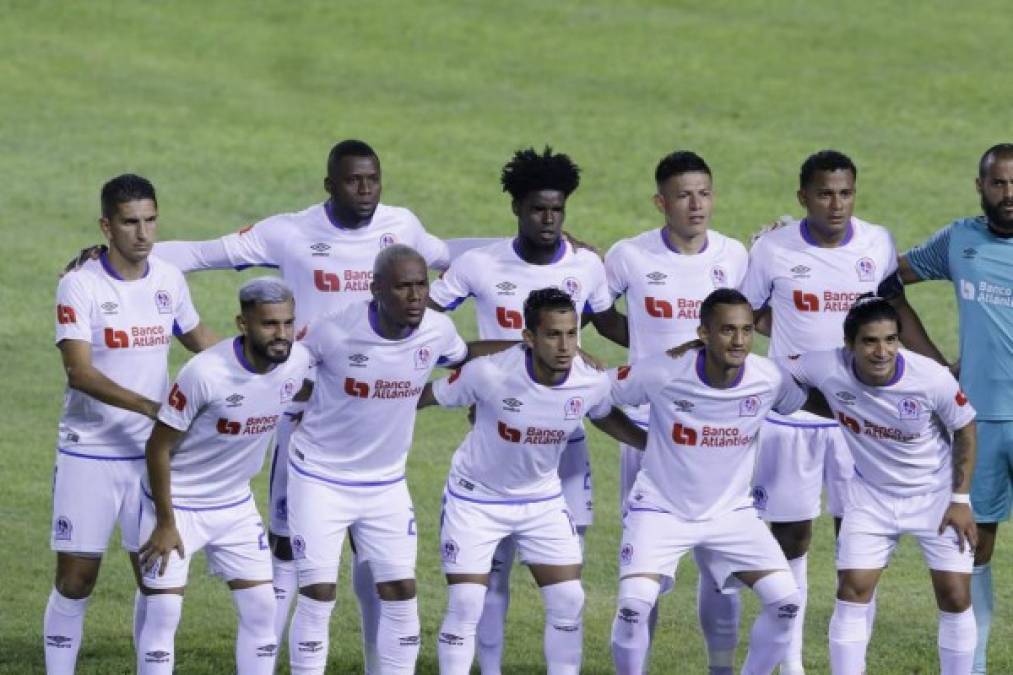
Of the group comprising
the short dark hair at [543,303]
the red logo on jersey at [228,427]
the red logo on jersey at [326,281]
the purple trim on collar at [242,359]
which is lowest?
the red logo on jersey at [228,427]

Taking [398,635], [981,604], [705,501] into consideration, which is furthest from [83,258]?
[981,604]

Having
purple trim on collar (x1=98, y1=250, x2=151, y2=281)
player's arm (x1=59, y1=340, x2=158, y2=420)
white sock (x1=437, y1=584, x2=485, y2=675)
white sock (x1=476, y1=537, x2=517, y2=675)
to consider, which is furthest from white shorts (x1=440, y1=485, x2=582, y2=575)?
purple trim on collar (x1=98, y1=250, x2=151, y2=281)

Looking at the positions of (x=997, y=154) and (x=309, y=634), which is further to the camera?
(x=997, y=154)

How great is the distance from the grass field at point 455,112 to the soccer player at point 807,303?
536cm

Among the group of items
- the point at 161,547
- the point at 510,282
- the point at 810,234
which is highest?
the point at 810,234

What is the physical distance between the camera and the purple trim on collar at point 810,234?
43.0ft

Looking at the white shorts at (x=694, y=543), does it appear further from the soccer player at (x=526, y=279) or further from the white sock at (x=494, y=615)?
the white sock at (x=494, y=615)

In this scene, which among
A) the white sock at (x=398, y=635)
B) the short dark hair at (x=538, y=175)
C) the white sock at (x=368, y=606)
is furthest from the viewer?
the white sock at (x=368, y=606)

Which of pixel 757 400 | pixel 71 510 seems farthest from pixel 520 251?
pixel 71 510

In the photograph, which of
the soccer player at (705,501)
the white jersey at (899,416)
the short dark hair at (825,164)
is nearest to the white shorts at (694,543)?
the soccer player at (705,501)

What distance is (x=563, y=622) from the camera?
12.1 meters

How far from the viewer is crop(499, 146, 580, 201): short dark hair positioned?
12.5 m

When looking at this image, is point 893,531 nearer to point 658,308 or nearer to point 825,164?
point 658,308

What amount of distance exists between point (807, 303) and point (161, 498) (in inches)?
174
